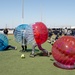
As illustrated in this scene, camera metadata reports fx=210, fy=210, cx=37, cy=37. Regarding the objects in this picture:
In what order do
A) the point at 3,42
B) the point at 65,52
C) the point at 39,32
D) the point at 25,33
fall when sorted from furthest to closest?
1. the point at 3,42
2. the point at 25,33
3. the point at 39,32
4. the point at 65,52

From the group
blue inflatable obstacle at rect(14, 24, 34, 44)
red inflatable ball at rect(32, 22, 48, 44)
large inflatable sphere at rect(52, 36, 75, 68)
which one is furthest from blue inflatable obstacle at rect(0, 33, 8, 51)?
large inflatable sphere at rect(52, 36, 75, 68)

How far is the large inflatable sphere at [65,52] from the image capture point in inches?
366

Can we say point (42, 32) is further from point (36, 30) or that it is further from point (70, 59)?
point (70, 59)

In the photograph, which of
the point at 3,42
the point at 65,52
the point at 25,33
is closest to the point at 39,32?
the point at 25,33

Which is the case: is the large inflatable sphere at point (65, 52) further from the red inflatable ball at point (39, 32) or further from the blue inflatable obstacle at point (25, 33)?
the blue inflatable obstacle at point (25, 33)

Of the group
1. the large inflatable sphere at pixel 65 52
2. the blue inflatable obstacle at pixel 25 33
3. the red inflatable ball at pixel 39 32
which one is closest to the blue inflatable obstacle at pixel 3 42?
the blue inflatable obstacle at pixel 25 33

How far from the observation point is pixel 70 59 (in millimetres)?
9336

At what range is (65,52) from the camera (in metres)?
9.33

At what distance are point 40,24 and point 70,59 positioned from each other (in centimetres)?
443

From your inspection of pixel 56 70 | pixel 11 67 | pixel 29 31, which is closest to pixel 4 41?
pixel 29 31

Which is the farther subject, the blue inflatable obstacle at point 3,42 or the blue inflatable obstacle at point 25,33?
the blue inflatable obstacle at point 3,42

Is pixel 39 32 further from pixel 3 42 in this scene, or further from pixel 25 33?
pixel 3 42

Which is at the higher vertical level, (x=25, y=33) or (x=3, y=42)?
(x=25, y=33)

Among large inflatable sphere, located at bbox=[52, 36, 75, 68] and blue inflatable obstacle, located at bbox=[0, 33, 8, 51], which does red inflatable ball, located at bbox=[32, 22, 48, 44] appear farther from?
blue inflatable obstacle, located at bbox=[0, 33, 8, 51]
